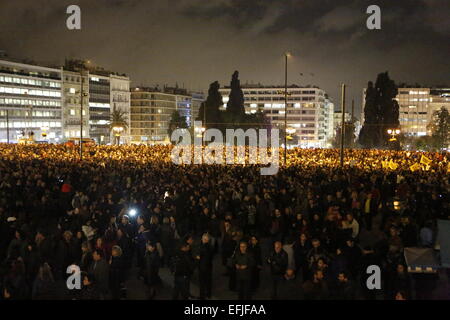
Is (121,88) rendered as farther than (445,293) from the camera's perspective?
Yes

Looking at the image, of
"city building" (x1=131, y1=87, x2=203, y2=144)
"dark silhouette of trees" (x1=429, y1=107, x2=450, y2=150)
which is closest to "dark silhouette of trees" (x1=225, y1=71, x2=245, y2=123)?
"dark silhouette of trees" (x1=429, y1=107, x2=450, y2=150)

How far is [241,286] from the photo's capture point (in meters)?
8.01

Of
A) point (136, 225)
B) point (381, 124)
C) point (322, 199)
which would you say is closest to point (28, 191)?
point (136, 225)

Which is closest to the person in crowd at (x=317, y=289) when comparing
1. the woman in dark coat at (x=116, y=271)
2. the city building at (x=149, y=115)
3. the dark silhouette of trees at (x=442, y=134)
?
the woman in dark coat at (x=116, y=271)

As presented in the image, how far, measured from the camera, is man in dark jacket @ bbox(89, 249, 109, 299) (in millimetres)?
7762

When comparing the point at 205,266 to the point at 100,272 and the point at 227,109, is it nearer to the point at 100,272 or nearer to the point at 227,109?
the point at 100,272

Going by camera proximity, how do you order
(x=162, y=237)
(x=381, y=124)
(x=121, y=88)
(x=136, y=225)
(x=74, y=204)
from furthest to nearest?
1. (x=121, y=88)
2. (x=381, y=124)
3. (x=74, y=204)
4. (x=136, y=225)
5. (x=162, y=237)

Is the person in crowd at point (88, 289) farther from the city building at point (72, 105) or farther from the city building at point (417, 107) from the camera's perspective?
the city building at point (417, 107)

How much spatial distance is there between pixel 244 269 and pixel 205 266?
944 millimetres

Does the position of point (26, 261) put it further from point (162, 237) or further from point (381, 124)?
point (381, 124)

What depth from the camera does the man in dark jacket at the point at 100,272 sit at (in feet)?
25.5

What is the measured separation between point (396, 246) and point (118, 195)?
937 cm

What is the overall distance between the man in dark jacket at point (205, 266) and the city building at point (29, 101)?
74.4 meters

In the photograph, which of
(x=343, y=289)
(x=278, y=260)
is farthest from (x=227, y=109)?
(x=343, y=289)
